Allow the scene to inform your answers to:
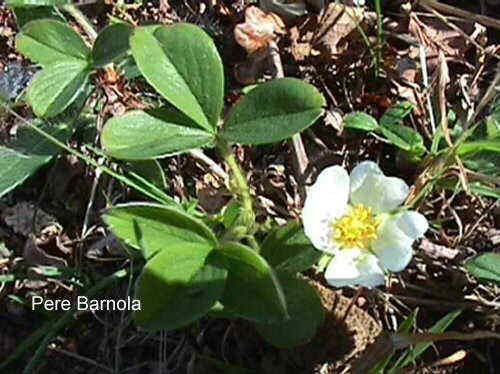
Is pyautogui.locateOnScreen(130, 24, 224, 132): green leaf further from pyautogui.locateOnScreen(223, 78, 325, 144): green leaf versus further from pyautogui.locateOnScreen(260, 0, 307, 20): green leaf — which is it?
pyautogui.locateOnScreen(260, 0, 307, 20): green leaf

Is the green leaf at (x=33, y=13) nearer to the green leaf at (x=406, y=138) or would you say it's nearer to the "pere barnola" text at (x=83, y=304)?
the "pere barnola" text at (x=83, y=304)

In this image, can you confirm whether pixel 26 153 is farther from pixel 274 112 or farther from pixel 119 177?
pixel 274 112

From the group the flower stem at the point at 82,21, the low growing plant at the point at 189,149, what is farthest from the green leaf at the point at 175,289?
the flower stem at the point at 82,21

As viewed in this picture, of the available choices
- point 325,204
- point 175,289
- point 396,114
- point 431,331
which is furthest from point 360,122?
point 175,289

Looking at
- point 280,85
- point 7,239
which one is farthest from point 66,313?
point 280,85

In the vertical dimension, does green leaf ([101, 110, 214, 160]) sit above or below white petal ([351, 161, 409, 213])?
above

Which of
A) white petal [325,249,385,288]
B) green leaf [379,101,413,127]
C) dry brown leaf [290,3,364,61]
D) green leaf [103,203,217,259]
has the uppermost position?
dry brown leaf [290,3,364,61]

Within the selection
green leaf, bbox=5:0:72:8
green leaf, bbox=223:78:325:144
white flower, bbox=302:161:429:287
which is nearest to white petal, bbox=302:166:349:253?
white flower, bbox=302:161:429:287
